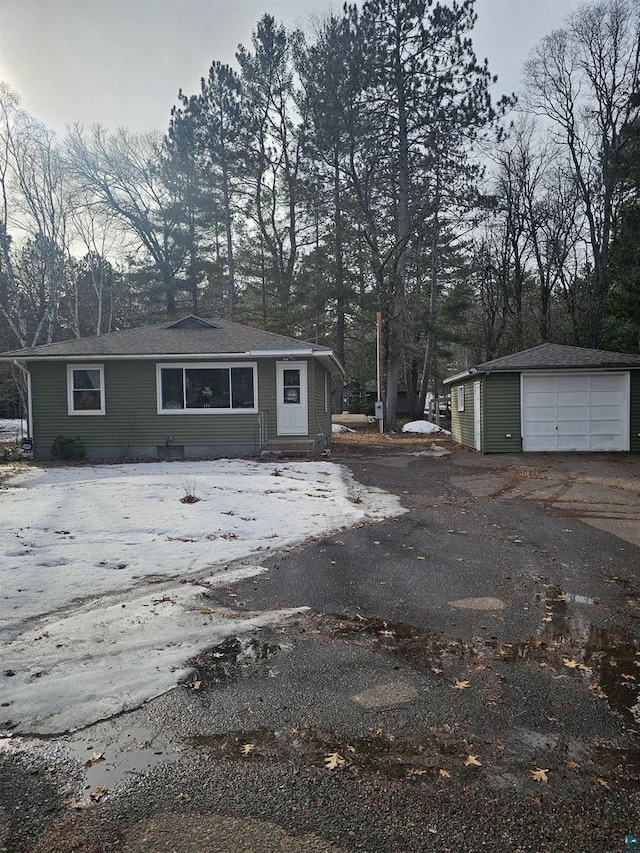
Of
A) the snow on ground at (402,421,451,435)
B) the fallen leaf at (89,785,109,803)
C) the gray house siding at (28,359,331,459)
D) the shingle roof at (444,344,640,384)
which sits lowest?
the fallen leaf at (89,785,109,803)

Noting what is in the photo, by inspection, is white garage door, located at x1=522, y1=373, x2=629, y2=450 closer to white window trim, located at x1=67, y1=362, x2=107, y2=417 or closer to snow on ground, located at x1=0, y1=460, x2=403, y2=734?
snow on ground, located at x1=0, y1=460, x2=403, y2=734

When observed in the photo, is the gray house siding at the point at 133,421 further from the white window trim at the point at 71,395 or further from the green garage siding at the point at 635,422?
the green garage siding at the point at 635,422

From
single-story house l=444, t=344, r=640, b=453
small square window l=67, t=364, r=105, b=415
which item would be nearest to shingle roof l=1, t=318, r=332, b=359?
small square window l=67, t=364, r=105, b=415

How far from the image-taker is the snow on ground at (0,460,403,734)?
3.02 m

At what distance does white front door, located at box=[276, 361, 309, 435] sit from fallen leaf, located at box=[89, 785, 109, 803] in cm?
1197

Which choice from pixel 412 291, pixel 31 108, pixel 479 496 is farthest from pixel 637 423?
pixel 31 108

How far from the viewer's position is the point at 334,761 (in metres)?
2.32

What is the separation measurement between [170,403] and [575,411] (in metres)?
11.2

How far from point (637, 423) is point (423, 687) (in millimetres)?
14628

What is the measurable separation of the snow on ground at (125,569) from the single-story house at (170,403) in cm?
391

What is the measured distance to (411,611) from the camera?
4121mm

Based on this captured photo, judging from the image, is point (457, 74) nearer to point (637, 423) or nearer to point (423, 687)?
point (637, 423)

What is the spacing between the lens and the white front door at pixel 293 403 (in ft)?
46.2

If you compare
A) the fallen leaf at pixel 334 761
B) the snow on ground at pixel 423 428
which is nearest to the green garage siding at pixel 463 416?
the snow on ground at pixel 423 428
